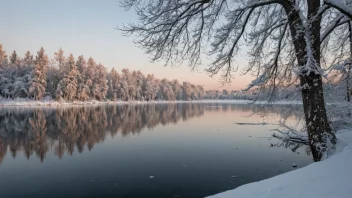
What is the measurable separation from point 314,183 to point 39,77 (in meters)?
67.7

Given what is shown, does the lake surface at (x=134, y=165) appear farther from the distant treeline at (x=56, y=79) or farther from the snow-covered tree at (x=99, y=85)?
the snow-covered tree at (x=99, y=85)

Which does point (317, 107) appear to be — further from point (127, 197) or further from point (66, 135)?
point (66, 135)

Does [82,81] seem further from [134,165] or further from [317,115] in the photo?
[317,115]

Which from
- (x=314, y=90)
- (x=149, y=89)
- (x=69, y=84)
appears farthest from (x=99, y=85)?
(x=314, y=90)

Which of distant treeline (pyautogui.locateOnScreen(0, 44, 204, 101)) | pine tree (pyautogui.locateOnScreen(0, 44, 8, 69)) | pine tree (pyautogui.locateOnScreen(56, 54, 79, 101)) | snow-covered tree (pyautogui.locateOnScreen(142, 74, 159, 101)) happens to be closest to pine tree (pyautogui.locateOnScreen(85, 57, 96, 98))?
distant treeline (pyautogui.locateOnScreen(0, 44, 204, 101))

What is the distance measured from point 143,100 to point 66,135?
89.2 metres

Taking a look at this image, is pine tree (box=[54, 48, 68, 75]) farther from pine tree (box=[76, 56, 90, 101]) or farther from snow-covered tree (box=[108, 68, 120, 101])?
snow-covered tree (box=[108, 68, 120, 101])

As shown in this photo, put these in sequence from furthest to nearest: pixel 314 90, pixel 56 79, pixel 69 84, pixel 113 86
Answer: pixel 113 86
pixel 56 79
pixel 69 84
pixel 314 90

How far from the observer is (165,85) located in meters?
126

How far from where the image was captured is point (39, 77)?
6038 centimetres

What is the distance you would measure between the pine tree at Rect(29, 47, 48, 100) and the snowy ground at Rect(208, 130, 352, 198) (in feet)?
215

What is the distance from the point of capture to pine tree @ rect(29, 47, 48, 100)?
5950 centimetres

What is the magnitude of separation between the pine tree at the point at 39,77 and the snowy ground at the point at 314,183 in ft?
215

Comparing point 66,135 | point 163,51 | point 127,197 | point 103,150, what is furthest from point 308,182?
point 66,135
